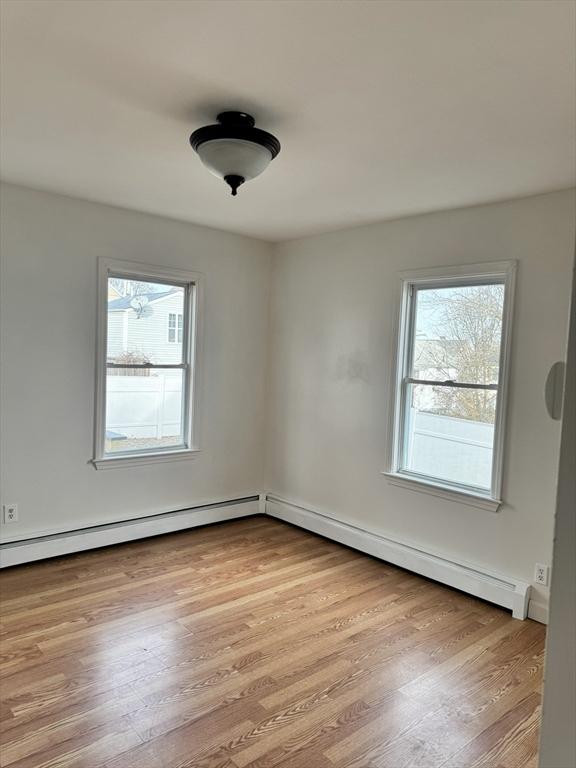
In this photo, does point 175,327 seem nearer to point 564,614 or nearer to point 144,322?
point 144,322

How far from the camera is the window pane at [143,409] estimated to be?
3982 mm

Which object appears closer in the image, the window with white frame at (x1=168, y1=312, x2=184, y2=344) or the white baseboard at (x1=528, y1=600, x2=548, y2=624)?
the white baseboard at (x1=528, y1=600, x2=548, y2=624)

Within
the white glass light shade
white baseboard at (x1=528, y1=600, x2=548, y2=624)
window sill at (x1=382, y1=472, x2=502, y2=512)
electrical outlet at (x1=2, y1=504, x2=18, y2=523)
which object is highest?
the white glass light shade

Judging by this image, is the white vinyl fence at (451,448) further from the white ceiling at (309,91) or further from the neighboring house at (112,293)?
the neighboring house at (112,293)

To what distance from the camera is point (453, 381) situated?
354cm

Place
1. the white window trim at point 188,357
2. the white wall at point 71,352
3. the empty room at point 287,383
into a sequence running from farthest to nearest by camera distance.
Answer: the white window trim at point 188,357 → the white wall at point 71,352 → the empty room at point 287,383

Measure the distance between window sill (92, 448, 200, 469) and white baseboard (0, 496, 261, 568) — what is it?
44cm

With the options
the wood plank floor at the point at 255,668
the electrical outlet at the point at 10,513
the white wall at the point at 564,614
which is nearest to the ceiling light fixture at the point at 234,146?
the white wall at the point at 564,614

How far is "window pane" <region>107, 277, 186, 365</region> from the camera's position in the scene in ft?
12.9

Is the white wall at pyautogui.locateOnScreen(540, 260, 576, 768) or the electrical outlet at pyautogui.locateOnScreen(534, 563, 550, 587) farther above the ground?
the white wall at pyautogui.locateOnScreen(540, 260, 576, 768)

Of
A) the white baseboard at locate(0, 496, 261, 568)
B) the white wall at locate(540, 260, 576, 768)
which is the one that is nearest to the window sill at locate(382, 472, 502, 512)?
the white baseboard at locate(0, 496, 261, 568)

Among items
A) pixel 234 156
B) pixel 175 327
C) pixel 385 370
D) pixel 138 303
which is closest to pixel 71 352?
pixel 138 303

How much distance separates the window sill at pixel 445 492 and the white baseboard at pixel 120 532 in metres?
1.53

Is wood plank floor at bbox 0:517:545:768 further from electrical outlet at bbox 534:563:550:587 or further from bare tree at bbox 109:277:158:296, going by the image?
bare tree at bbox 109:277:158:296
